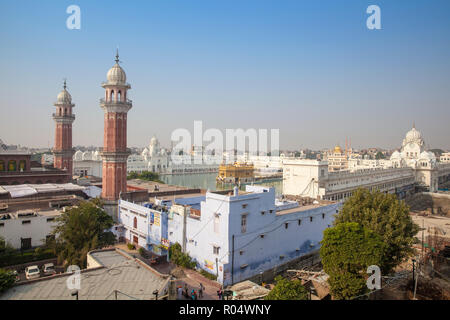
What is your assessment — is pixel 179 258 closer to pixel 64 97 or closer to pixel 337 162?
pixel 64 97

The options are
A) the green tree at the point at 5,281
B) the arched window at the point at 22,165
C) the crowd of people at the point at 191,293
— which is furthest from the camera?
the arched window at the point at 22,165

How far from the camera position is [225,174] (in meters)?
67.9

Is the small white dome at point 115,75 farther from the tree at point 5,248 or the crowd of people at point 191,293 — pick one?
the crowd of people at point 191,293

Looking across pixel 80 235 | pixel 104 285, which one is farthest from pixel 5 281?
pixel 80 235

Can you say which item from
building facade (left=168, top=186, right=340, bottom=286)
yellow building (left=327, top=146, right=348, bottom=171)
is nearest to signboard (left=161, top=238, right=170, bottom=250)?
building facade (left=168, top=186, right=340, bottom=286)

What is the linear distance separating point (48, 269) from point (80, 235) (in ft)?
5.94

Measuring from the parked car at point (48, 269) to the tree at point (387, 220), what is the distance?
41.5 feet

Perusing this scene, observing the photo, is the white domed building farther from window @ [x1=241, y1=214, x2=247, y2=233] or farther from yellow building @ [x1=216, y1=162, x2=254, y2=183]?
window @ [x1=241, y1=214, x2=247, y2=233]

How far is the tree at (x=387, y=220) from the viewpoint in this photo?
12.6 meters

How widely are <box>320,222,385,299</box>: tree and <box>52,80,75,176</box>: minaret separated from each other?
25975 millimetres

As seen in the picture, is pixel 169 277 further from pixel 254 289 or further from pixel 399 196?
pixel 399 196

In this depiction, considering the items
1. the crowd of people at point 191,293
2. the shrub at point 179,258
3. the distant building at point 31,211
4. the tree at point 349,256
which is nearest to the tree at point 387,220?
the tree at point 349,256

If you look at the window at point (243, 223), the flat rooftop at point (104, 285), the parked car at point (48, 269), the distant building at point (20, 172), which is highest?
the distant building at point (20, 172)
